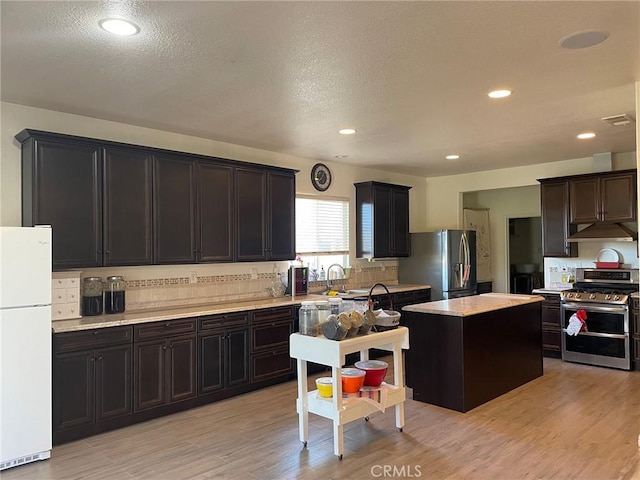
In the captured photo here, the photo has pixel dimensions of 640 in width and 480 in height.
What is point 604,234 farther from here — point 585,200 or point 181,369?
point 181,369

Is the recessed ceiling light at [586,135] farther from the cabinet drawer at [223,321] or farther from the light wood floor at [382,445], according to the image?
the cabinet drawer at [223,321]

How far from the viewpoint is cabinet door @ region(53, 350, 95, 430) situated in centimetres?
355

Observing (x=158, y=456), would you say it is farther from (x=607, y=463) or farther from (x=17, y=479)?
(x=607, y=463)

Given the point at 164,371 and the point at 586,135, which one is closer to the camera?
the point at 164,371

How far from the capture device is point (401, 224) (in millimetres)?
7219

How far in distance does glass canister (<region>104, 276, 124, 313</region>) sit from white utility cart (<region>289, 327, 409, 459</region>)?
1.76 meters

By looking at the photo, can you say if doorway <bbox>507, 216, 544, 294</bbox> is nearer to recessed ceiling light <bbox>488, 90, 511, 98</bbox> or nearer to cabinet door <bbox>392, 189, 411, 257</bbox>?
cabinet door <bbox>392, 189, 411, 257</bbox>

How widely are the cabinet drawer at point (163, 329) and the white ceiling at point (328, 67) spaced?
1835mm

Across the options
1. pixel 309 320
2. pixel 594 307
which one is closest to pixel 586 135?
pixel 594 307

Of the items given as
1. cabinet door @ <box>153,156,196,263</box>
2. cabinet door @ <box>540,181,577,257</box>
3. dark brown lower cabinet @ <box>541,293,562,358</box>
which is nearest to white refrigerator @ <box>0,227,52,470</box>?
cabinet door @ <box>153,156,196,263</box>

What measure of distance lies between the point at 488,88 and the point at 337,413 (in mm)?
2610

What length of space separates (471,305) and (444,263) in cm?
239

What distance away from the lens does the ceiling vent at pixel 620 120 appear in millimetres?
4363

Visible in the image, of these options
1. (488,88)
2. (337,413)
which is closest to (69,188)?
(337,413)
